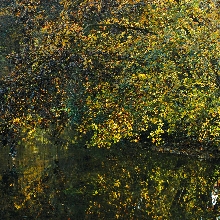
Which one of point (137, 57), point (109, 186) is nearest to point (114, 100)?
point (137, 57)

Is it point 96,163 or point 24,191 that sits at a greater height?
point 96,163

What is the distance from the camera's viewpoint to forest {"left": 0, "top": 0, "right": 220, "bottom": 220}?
15.9 m

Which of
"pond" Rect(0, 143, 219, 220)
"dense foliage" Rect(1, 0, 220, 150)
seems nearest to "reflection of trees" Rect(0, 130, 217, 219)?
"pond" Rect(0, 143, 219, 220)

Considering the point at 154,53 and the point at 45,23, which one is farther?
the point at 154,53

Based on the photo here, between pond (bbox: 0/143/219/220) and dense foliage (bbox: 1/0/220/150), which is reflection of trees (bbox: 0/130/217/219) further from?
dense foliage (bbox: 1/0/220/150)

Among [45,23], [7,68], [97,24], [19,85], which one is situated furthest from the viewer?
[7,68]

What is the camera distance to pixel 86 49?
18.4 m

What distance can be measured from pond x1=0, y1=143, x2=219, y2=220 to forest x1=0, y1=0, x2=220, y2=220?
0.18ft

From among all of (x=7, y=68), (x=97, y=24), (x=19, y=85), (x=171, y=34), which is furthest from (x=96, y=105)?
(x=7, y=68)

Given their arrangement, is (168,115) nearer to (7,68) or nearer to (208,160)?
(208,160)

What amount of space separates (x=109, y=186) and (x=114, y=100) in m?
4.45

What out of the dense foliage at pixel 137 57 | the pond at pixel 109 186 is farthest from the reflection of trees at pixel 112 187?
the dense foliage at pixel 137 57

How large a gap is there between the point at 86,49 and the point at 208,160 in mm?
13878

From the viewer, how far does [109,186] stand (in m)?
21.7
